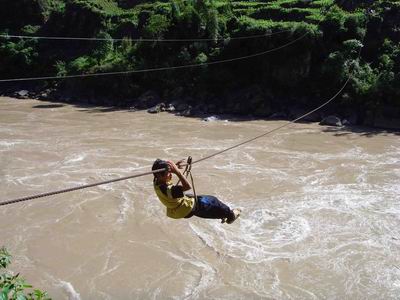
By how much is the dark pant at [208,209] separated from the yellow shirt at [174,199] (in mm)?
96

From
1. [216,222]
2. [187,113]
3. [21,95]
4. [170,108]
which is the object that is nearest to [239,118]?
[187,113]

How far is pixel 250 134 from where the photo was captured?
15.2 m

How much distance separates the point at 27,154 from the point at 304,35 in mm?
10264

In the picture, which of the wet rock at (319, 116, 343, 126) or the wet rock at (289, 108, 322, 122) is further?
the wet rock at (289, 108, 322, 122)

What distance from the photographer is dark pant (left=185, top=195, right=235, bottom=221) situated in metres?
4.86

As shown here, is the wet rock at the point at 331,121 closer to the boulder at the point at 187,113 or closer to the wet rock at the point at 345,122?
the wet rock at the point at 345,122

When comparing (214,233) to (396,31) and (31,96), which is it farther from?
(31,96)

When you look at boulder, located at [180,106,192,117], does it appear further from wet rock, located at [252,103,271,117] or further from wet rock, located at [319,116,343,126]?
wet rock, located at [319,116,343,126]

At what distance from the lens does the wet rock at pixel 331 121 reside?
15.9 meters

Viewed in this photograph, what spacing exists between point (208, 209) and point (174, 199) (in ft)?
1.41

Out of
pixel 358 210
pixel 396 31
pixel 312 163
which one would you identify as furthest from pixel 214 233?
pixel 396 31

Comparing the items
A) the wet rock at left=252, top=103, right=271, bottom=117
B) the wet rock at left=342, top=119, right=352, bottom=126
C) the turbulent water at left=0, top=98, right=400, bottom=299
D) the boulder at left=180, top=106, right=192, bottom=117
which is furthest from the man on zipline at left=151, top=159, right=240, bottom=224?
the boulder at left=180, top=106, right=192, bottom=117

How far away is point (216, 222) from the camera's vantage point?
8289 mm

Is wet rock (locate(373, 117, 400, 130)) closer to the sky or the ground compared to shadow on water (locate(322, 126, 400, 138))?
closer to the sky
